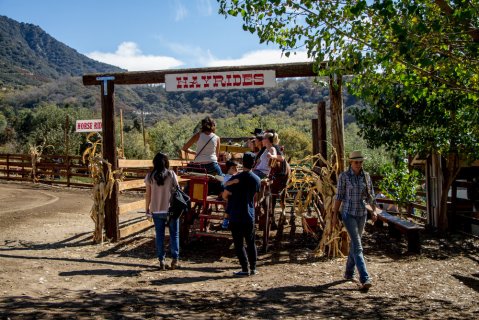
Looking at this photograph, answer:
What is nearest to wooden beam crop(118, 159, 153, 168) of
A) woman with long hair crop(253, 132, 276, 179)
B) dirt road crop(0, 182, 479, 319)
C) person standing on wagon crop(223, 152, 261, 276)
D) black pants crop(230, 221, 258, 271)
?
dirt road crop(0, 182, 479, 319)

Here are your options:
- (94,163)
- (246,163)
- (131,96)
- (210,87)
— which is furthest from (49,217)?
(131,96)

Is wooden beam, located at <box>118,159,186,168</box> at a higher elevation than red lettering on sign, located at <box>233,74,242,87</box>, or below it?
below

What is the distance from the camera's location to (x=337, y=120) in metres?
8.62

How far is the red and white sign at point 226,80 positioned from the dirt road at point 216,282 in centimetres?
297

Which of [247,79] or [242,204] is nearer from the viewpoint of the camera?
[242,204]

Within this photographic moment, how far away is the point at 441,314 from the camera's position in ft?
17.7

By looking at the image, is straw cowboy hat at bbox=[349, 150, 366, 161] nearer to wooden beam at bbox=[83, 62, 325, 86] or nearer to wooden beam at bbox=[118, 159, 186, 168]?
wooden beam at bbox=[83, 62, 325, 86]

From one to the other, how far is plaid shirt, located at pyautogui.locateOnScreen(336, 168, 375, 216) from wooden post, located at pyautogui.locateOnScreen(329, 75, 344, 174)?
6.11ft

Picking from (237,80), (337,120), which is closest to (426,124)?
(337,120)

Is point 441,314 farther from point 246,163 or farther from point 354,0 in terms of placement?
point 354,0

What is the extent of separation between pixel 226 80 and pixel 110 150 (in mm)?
2619

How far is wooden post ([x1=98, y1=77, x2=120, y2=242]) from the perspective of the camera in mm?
9797

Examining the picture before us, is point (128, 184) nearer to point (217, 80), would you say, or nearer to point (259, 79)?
point (217, 80)

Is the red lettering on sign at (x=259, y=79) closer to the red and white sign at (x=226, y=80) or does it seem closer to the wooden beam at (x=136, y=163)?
the red and white sign at (x=226, y=80)
